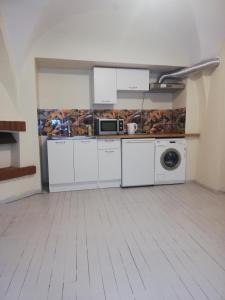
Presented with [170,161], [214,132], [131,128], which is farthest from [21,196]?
[214,132]

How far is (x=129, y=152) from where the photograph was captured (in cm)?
380

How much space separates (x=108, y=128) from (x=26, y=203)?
1.87m

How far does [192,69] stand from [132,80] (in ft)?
3.42

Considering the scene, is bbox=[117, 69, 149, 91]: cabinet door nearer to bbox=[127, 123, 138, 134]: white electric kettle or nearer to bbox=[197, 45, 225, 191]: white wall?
bbox=[127, 123, 138, 134]: white electric kettle

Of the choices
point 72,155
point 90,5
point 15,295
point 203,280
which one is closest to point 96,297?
point 15,295

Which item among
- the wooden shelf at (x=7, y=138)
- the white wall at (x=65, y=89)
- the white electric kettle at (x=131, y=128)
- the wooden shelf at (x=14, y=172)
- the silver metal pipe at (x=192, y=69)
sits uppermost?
the silver metal pipe at (x=192, y=69)

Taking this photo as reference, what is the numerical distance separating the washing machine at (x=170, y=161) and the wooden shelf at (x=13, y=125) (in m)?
2.28

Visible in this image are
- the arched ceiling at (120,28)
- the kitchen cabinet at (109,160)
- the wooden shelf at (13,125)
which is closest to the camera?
the arched ceiling at (120,28)

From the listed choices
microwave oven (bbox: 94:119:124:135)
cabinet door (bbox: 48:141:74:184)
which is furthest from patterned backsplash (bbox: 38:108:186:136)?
cabinet door (bbox: 48:141:74:184)

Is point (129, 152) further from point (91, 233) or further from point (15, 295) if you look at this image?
point (15, 295)

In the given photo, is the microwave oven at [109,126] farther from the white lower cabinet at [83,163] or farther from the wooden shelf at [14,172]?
the wooden shelf at [14,172]

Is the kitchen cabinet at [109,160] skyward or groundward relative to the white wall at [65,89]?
groundward

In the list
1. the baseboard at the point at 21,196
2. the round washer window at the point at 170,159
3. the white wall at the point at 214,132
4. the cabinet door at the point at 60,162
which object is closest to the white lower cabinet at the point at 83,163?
the cabinet door at the point at 60,162

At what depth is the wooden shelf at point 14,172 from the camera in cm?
313
